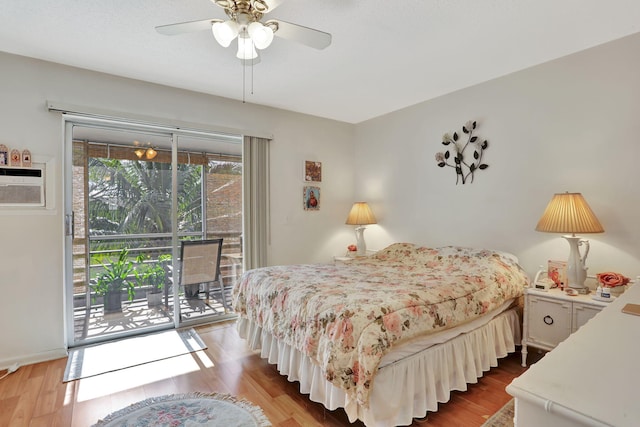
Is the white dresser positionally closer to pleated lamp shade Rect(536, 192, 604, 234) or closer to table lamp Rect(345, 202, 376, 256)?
pleated lamp shade Rect(536, 192, 604, 234)

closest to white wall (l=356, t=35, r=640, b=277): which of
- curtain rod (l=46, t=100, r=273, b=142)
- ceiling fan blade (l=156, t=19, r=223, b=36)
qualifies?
curtain rod (l=46, t=100, r=273, b=142)

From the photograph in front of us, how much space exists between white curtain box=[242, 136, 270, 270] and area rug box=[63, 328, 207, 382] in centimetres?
99

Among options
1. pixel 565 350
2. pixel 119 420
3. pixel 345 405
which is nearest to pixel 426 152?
pixel 345 405

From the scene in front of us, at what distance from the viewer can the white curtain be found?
380 cm

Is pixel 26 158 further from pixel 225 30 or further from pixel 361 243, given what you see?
pixel 361 243

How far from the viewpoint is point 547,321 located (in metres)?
2.41

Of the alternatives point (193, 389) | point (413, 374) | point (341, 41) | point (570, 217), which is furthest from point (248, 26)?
point (570, 217)

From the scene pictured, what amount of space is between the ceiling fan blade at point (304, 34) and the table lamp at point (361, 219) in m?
2.57

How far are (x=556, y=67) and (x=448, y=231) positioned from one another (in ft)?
5.62

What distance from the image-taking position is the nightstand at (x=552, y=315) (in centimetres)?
225

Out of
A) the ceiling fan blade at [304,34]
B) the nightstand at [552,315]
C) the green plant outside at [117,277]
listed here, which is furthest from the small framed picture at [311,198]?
the nightstand at [552,315]

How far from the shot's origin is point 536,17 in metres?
2.17

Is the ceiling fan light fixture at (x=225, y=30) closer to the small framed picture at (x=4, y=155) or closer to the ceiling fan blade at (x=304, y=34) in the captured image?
the ceiling fan blade at (x=304, y=34)

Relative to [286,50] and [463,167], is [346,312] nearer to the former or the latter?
[286,50]
